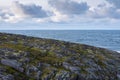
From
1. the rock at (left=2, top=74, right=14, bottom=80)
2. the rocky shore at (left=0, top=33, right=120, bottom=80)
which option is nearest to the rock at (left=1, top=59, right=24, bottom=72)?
the rocky shore at (left=0, top=33, right=120, bottom=80)

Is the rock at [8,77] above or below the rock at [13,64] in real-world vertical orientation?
below

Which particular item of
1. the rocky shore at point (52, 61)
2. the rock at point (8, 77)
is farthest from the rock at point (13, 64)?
the rock at point (8, 77)

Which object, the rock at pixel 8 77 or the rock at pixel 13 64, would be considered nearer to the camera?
the rock at pixel 8 77

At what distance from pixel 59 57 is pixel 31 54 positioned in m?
1.67

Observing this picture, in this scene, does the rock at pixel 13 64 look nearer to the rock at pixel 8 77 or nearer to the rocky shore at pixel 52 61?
the rocky shore at pixel 52 61

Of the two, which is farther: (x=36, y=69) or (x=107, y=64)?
(x=107, y=64)

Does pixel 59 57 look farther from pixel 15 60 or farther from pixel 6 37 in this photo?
pixel 6 37

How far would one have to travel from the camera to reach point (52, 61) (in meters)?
15.8

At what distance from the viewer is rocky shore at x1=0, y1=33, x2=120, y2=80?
14.6m

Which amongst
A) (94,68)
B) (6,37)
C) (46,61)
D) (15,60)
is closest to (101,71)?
(94,68)

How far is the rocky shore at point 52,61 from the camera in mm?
14598

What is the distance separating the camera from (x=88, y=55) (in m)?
17.7

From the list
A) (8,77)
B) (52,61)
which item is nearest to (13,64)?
(8,77)

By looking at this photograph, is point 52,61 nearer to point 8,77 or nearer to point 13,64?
point 13,64
